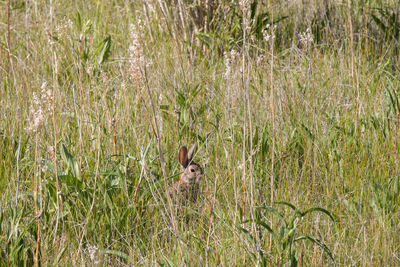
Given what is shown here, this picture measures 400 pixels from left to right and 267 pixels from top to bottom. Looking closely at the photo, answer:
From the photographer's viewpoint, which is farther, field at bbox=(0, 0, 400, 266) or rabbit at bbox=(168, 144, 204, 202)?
rabbit at bbox=(168, 144, 204, 202)

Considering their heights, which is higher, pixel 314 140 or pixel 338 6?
pixel 338 6

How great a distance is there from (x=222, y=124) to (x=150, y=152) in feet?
1.79

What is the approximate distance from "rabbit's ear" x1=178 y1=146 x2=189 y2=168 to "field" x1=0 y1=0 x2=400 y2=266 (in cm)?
5

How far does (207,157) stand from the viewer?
296 cm

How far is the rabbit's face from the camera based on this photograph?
2834 mm

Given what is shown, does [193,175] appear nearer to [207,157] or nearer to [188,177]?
[188,177]

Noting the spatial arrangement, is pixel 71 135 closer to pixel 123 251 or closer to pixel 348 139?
pixel 123 251

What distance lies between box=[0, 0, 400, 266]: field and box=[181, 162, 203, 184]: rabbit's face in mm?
58

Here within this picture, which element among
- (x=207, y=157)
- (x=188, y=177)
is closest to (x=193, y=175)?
(x=188, y=177)

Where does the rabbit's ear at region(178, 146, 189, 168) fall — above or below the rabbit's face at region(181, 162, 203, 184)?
above

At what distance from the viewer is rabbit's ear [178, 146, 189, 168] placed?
9.37 ft

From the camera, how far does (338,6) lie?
4.87 metres

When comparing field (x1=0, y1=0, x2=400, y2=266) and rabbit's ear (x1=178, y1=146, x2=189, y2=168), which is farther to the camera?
rabbit's ear (x1=178, y1=146, x2=189, y2=168)

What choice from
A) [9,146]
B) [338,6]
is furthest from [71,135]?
[338,6]
